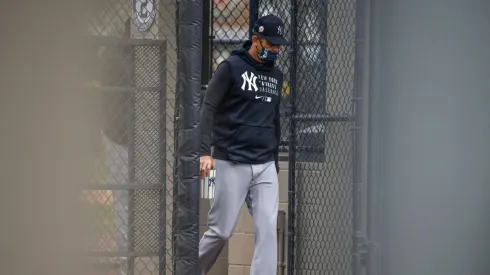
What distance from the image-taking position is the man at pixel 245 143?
7.17 metres

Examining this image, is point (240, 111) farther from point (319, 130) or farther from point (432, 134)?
point (432, 134)

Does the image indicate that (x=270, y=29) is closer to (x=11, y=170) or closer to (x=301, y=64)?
(x=301, y=64)

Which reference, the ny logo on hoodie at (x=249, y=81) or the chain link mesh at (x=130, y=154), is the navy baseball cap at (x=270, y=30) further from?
the chain link mesh at (x=130, y=154)

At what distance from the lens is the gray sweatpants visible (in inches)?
282

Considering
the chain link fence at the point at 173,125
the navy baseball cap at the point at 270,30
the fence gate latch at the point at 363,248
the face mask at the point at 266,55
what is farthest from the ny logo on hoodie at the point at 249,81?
the fence gate latch at the point at 363,248

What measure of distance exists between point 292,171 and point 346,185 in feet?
1.33

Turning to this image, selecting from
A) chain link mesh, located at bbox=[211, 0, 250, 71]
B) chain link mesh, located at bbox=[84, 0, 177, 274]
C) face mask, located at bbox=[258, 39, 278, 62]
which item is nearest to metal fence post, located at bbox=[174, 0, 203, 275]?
chain link mesh, located at bbox=[84, 0, 177, 274]

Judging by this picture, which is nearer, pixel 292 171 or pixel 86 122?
pixel 86 122

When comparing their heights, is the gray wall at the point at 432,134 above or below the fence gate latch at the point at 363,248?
above

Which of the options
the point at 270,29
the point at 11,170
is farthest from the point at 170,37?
the point at 11,170

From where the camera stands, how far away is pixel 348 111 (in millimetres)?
7777

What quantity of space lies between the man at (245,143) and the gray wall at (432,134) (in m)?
0.74

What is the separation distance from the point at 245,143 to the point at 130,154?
3.07 ft

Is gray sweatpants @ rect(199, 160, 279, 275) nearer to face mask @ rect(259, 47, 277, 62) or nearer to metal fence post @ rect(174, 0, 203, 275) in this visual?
face mask @ rect(259, 47, 277, 62)
